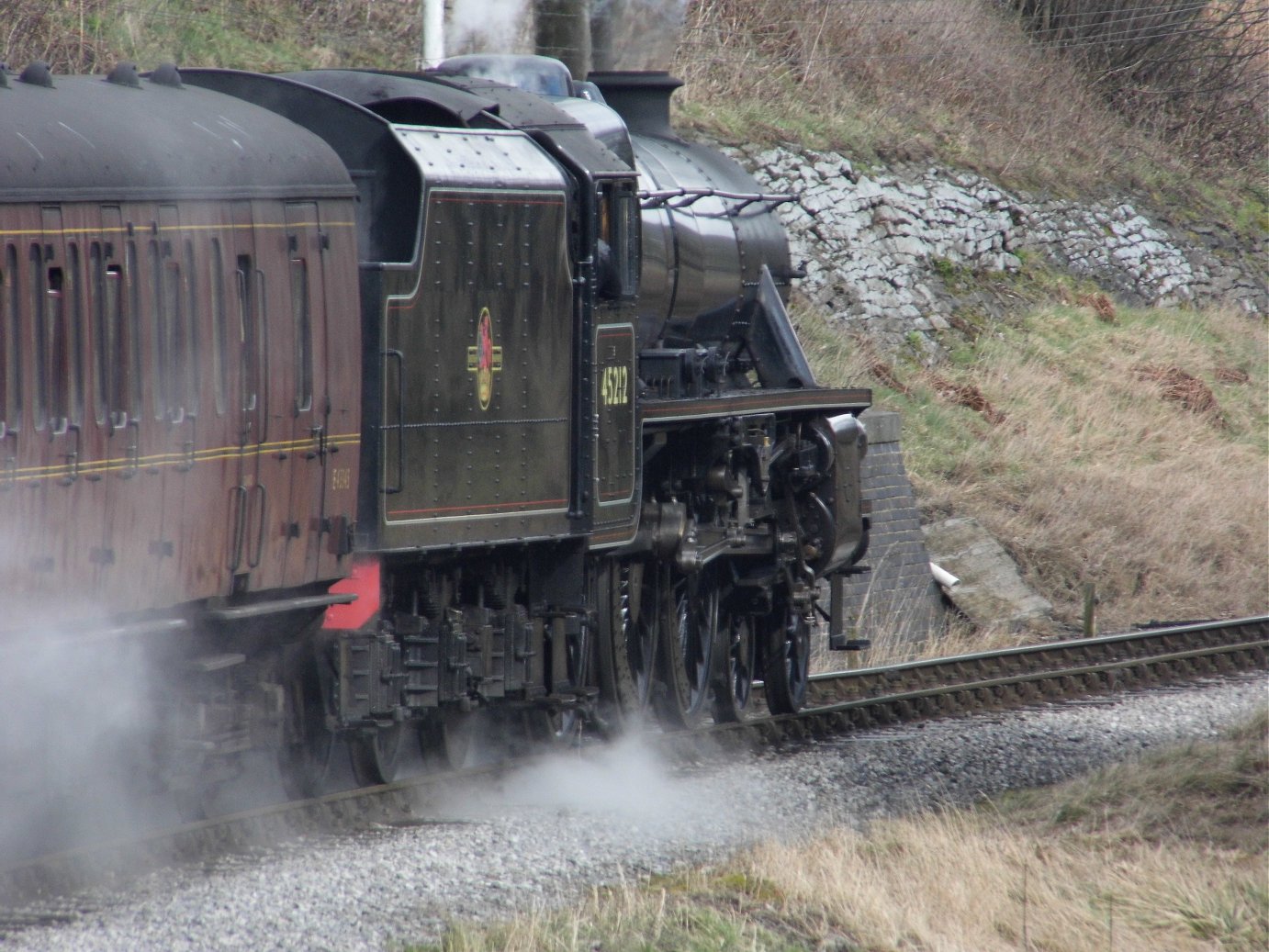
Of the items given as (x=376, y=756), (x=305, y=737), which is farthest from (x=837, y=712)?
(x=305, y=737)

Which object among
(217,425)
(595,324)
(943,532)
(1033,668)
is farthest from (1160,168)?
(217,425)

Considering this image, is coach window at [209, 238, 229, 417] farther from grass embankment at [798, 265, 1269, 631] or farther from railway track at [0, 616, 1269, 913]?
grass embankment at [798, 265, 1269, 631]

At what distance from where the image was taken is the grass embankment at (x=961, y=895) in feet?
20.4

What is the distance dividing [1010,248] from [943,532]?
8576mm

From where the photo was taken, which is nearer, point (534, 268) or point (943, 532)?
point (534, 268)

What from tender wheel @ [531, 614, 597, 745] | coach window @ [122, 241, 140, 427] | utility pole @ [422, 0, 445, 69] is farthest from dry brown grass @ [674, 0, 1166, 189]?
coach window @ [122, 241, 140, 427]

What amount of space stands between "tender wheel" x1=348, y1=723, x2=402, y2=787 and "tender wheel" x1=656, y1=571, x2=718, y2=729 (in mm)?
2261

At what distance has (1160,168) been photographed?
29.2 meters

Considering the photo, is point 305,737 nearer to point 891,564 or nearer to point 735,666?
point 735,666

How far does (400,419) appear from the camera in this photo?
775 cm

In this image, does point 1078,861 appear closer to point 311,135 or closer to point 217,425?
point 217,425

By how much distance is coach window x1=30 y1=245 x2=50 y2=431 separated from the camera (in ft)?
19.1

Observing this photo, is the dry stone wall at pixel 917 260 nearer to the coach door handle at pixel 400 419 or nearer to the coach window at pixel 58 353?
the coach door handle at pixel 400 419

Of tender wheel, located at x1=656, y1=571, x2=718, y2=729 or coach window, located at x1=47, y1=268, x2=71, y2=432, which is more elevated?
coach window, located at x1=47, y1=268, x2=71, y2=432
